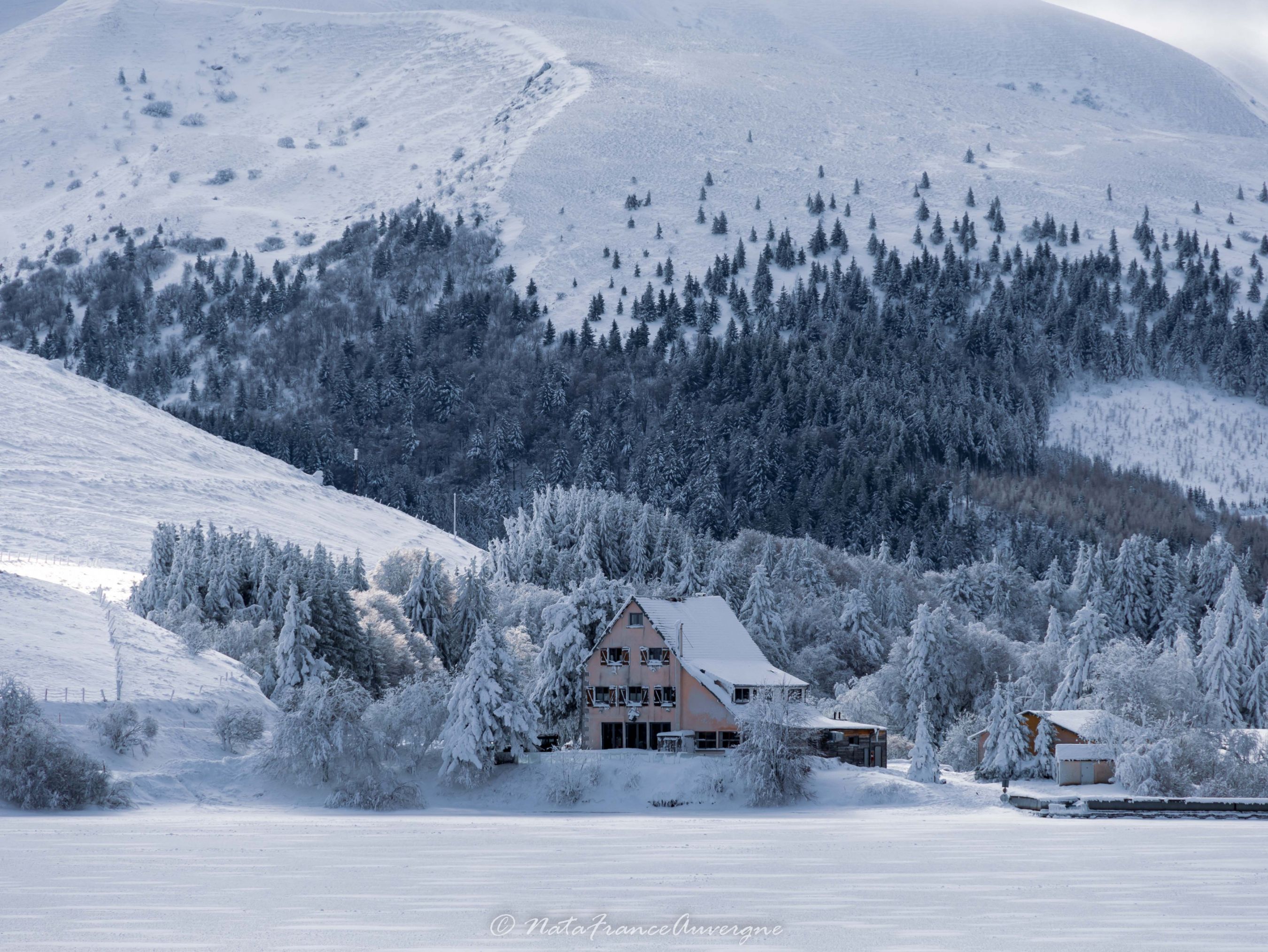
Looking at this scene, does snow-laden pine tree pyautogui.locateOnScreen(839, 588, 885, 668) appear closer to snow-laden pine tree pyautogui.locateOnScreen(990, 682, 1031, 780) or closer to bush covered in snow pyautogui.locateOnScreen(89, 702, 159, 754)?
snow-laden pine tree pyautogui.locateOnScreen(990, 682, 1031, 780)

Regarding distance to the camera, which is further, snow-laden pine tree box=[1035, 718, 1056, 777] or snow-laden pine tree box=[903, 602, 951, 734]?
snow-laden pine tree box=[903, 602, 951, 734]

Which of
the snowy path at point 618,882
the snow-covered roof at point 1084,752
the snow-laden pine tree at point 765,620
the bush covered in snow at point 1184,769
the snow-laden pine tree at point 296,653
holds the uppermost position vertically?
the snowy path at point 618,882

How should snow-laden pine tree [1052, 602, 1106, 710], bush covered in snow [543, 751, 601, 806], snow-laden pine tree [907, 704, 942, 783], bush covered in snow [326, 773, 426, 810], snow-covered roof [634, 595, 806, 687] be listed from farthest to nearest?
snow-laden pine tree [1052, 602, 1106, 710]
snow-covered roof [634, 595, 806, 687]
snow-laden pine tree [907, 704, 942, 783]
bush covered in snow [543, 751, 601, 806]
bush covered in snow [326, 773, 426, 810]

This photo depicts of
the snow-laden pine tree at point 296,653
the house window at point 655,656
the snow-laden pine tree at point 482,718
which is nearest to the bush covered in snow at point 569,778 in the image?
the snow-laden pine tree at point 482,718

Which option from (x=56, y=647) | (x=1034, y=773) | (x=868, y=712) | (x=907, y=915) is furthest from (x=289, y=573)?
(x=907, y=915)

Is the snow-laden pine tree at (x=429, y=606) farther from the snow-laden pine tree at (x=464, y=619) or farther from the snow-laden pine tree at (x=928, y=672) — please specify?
the snow-laden pine tree at (x=928, y=672)

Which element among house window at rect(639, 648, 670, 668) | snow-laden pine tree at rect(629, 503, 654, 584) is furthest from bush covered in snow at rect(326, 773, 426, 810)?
snow-laden pine tree at rect(629, 503, 654, 584)

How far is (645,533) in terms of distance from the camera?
141m

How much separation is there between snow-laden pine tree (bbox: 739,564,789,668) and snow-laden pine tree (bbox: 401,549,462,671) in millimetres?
18794

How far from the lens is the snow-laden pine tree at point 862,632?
12419 centimetres

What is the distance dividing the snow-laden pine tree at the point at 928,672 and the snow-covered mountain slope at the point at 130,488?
200 ft

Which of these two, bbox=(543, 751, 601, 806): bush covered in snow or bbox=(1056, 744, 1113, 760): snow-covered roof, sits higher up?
bbox=(543, 751, 601, 806): bush covered in snow

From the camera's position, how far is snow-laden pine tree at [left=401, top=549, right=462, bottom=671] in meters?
114

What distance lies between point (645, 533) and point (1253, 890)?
97482mm
